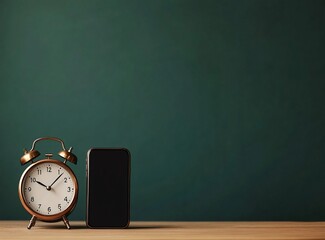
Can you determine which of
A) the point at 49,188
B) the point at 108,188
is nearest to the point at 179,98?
the point at 108,188

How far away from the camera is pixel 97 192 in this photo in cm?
172

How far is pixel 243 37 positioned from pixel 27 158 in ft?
2.92

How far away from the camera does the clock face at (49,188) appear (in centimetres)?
170

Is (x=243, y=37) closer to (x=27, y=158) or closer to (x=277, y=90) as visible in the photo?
(x=277, y=90)

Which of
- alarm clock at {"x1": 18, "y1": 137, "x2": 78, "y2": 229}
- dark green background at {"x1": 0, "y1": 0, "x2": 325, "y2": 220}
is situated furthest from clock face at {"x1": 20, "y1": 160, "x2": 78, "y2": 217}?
dark green background at {"x1": 0, "y1": 0, "x2": 325, "y2": 220}

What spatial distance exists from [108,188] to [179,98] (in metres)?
0.48

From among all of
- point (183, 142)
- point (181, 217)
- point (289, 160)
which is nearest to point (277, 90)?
point (289, 160)

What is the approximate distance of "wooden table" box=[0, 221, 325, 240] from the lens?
150cm

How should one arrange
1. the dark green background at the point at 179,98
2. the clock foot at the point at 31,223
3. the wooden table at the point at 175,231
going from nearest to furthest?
the wooden table at the point at 175,231, the clock foot at the point at 31,223, the dark green background at the point at 179,98

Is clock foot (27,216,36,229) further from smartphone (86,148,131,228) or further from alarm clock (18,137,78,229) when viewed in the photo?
smartphone (86,148,131,228)

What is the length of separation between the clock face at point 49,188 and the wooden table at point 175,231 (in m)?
0.06

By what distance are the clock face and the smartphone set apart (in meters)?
0.06

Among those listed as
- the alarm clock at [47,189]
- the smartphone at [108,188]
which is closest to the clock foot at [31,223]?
the alarm clock at [47,189]

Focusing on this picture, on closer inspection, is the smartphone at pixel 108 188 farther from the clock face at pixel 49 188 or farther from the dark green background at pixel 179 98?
the dark green background at pixel 179 98
